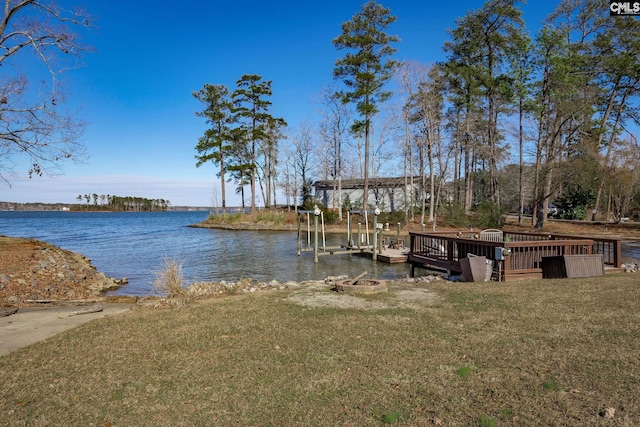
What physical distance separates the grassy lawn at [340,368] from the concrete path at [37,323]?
1.72 ft

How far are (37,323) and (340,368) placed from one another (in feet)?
19.1

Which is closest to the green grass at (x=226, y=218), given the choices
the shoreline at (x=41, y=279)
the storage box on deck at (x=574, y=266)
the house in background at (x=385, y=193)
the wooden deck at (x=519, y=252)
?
the house in background at (x=385, y=193)

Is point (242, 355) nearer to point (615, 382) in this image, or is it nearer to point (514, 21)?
point (615, 382)

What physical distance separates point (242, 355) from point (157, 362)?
1.02 meters

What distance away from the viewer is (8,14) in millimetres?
9641

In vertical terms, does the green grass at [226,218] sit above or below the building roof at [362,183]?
below

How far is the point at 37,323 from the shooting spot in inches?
271

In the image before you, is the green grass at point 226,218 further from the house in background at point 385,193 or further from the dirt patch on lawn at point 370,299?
the dirt patch on lawn at point 370,299

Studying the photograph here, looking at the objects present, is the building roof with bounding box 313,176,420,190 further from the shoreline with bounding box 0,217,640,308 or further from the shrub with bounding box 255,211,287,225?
the shoreline with bounding box 0,217,640,308

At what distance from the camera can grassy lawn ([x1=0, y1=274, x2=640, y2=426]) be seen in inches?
137

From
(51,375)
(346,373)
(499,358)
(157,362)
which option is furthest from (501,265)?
(51,375)

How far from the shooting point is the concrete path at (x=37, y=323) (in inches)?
227

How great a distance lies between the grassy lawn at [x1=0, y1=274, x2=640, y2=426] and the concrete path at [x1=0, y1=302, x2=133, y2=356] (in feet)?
1.72

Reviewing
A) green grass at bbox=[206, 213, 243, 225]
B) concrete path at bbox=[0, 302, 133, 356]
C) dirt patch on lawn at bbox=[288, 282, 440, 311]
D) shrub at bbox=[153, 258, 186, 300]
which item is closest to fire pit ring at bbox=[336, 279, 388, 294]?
dirt patch on lawn at bbox=[288, 282, 440, 311]
